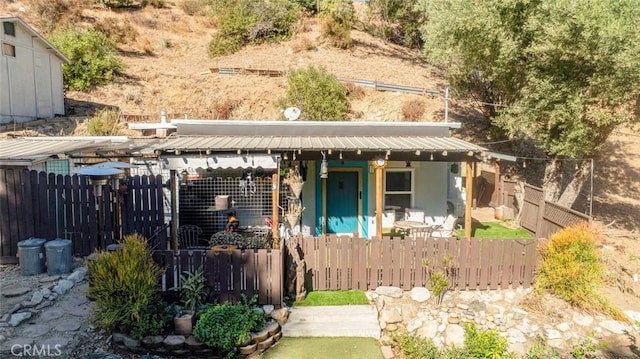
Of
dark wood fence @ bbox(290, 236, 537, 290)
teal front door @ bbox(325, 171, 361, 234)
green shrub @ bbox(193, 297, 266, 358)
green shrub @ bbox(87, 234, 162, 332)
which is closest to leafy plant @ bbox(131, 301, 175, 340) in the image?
green shrub @ bbox(87, 234, 162, 332)

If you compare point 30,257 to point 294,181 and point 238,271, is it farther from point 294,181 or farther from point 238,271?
point 294,181

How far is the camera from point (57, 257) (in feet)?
29.6

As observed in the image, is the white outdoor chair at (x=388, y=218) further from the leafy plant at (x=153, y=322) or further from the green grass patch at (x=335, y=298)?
the leafy plant at (x=153, y=322)

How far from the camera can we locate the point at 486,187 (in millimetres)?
20016

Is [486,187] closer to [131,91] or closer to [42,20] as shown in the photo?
[131,91]

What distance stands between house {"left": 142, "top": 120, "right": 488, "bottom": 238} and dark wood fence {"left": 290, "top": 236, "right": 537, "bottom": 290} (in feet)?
4.87

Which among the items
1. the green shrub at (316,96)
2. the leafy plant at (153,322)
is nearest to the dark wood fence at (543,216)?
the leafy plant at (153,322)

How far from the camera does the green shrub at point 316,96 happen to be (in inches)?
910

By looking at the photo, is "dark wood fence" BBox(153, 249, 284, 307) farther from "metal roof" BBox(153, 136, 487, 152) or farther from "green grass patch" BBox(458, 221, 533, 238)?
"green grass patch" BBox(458, 221, 533, 238)

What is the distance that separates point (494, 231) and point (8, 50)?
76.2 ft

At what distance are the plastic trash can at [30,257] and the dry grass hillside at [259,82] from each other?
603 inches

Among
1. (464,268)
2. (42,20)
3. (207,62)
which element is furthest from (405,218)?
(42,20)

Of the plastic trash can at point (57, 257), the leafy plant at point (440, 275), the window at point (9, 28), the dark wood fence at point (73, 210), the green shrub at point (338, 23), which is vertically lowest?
the leafy plant at point (440, 275)

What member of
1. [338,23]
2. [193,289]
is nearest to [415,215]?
[193,289]
